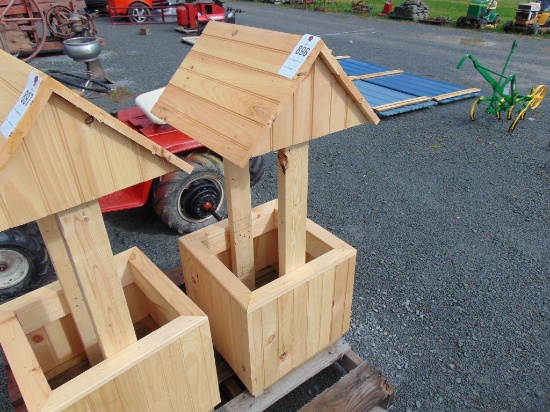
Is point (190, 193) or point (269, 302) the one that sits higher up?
point (269, 302)

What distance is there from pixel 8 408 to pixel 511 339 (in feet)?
10.1

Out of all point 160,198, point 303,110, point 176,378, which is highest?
point 303,110

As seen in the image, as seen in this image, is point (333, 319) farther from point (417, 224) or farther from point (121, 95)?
point (121, 95)

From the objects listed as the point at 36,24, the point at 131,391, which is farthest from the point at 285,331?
the point at 36,24

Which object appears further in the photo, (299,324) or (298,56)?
(299,324)

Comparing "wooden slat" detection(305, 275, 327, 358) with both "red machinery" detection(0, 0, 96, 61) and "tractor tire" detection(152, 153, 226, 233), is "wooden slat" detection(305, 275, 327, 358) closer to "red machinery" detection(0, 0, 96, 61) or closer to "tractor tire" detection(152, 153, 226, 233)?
"tractor tire" detection(152, 153, 226, 233)

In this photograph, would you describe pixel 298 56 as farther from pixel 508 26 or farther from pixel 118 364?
pixel 508 26

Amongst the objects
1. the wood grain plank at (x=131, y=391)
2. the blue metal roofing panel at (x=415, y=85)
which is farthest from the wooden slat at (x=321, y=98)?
the blue metal roofing panel at (x=415, y=85)

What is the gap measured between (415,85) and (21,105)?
25.3 ft

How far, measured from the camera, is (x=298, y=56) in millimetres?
1407

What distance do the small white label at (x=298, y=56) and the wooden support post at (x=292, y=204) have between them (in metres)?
0.33

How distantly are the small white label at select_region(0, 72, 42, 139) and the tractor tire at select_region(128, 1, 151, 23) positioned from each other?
15.7 meters

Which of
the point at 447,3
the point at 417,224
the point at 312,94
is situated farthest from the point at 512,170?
the point at 447,3

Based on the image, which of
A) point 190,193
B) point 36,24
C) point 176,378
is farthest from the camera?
point 36,24
